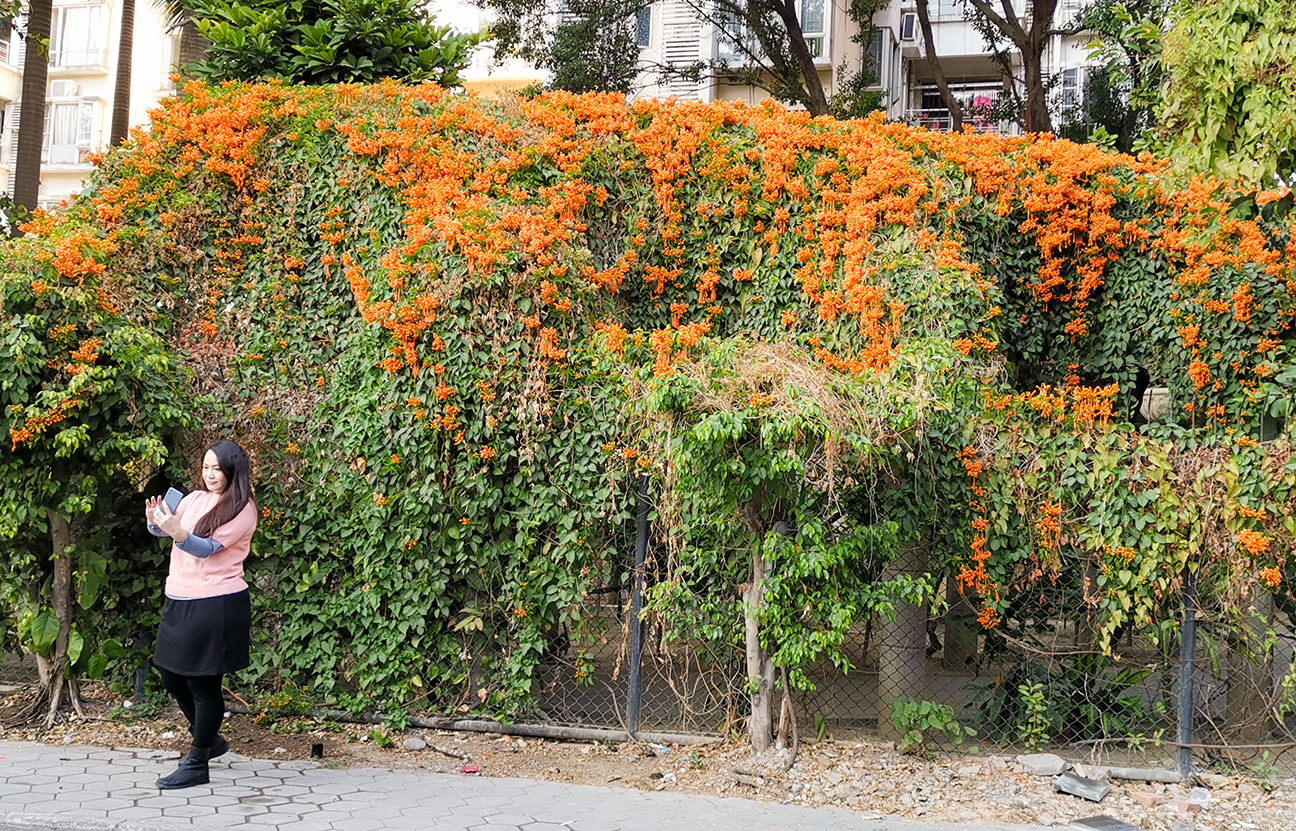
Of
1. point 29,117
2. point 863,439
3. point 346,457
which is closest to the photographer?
point 863,439

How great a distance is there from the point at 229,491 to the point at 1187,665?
211 inches

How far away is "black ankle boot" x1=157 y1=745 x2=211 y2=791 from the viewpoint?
5.29 meters

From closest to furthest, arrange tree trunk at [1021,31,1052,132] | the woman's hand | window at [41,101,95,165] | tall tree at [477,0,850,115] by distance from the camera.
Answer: the woman's hand → tree trunk at [1021,31,1052,132] → tall tree at [477,0,850,115] → window at [41,101,95,165]

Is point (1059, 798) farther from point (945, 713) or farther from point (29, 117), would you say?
point (29, 117)

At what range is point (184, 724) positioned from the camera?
21.5 ft

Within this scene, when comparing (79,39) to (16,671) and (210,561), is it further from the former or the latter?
(210,561)

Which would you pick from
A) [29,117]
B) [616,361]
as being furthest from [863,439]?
[29,117]

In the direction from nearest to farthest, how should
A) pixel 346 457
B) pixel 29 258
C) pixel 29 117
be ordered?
pixel 29 258 → pixel 346 457 → pixel 29 117

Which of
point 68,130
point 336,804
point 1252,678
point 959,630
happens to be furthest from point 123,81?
point 68,130

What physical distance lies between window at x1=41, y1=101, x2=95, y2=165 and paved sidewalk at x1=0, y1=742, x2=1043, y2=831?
89.9ft

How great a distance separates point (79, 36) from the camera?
29.0m

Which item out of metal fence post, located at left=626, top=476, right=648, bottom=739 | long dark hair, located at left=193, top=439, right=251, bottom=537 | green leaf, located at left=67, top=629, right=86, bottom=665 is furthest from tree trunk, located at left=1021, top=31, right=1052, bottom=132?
green leaf, located at left=67, top=629, right=86, bottom=665

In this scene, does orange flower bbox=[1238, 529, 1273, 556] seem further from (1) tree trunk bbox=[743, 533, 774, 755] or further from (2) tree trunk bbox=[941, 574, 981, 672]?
(1) tree trunk bbox=[743, 533, 774, 755]

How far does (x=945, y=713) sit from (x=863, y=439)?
1.98 metres
